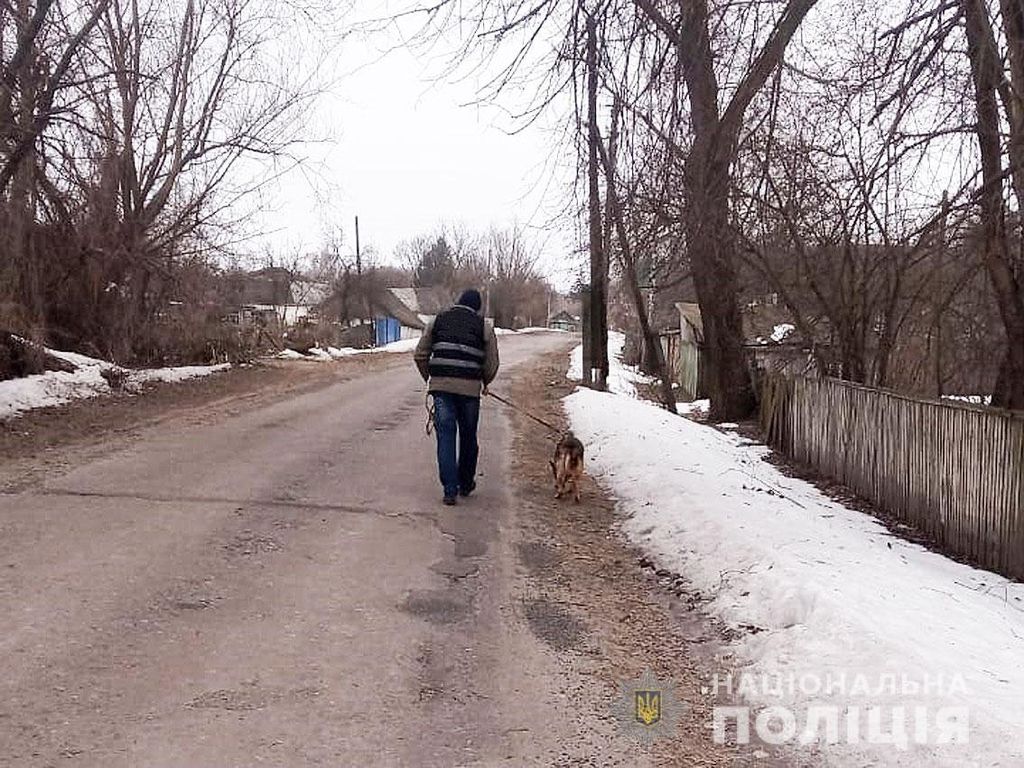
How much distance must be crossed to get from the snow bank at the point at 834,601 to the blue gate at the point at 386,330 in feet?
163

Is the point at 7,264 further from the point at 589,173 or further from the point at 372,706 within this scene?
the point at 372,706

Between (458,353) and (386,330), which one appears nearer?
(458,353)

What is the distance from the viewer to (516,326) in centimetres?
10162

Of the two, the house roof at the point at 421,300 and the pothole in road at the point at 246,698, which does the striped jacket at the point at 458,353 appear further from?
the house roof at the point at 421,300

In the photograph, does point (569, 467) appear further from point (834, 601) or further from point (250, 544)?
point (834, 601)

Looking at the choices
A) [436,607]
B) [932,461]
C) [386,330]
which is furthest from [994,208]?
[386,330]

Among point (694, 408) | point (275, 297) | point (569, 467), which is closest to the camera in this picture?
point (569, 467)

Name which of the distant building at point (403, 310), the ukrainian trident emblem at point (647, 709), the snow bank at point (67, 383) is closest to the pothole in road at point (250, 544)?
the ukrainian trident emblem at point (647, 709)

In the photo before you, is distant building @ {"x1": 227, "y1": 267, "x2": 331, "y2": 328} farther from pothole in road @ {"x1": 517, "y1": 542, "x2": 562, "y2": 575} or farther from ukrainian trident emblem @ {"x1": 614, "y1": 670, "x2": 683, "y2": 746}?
ukrainian trident emblem @ {"x1": 614, "y1": 670, "x2": 683, "y2": 746}

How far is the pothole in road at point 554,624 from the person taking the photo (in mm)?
5125

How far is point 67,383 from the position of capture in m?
16.4

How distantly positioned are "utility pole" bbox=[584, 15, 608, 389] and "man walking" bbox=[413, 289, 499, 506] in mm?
2548

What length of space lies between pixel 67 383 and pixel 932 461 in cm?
1366

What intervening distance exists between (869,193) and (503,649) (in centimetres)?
895
